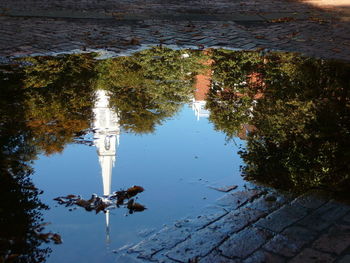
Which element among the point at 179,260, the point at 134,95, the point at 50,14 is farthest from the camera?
the point at 50,14

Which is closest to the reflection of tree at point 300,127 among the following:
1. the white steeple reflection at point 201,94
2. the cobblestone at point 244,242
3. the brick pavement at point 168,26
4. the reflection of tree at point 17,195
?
the white steeple reflection at point 201,94

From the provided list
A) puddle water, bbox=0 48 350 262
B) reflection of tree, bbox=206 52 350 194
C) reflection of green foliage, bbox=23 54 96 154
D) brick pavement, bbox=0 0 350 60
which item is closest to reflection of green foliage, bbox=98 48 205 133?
puddle water, bbox=0 48 350 262

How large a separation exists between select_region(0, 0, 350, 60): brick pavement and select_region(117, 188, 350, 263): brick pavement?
437 cm

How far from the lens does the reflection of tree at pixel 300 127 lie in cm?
382

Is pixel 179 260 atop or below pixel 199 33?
below

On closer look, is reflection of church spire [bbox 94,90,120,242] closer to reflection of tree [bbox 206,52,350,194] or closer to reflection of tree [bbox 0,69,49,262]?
reflection of tree [bbox 0,69,49,262]

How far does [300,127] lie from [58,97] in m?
2.69

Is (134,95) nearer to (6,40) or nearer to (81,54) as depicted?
(81,54)

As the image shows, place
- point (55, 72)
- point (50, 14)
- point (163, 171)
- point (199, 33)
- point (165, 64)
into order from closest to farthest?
1. point (163, 171)
2. point (55, 72)
3. point (165, 64)
4. point (199, 33)
5. point (50, 14)

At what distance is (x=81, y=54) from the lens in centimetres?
714

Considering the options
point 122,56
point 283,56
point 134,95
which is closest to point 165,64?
point 122,56

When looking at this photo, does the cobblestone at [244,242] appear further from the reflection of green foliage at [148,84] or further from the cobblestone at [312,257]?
the reflection of green foliage at [148,84]

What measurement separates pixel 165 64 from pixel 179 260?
4397 millimetres

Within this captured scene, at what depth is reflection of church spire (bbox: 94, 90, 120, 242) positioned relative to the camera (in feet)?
12.7
